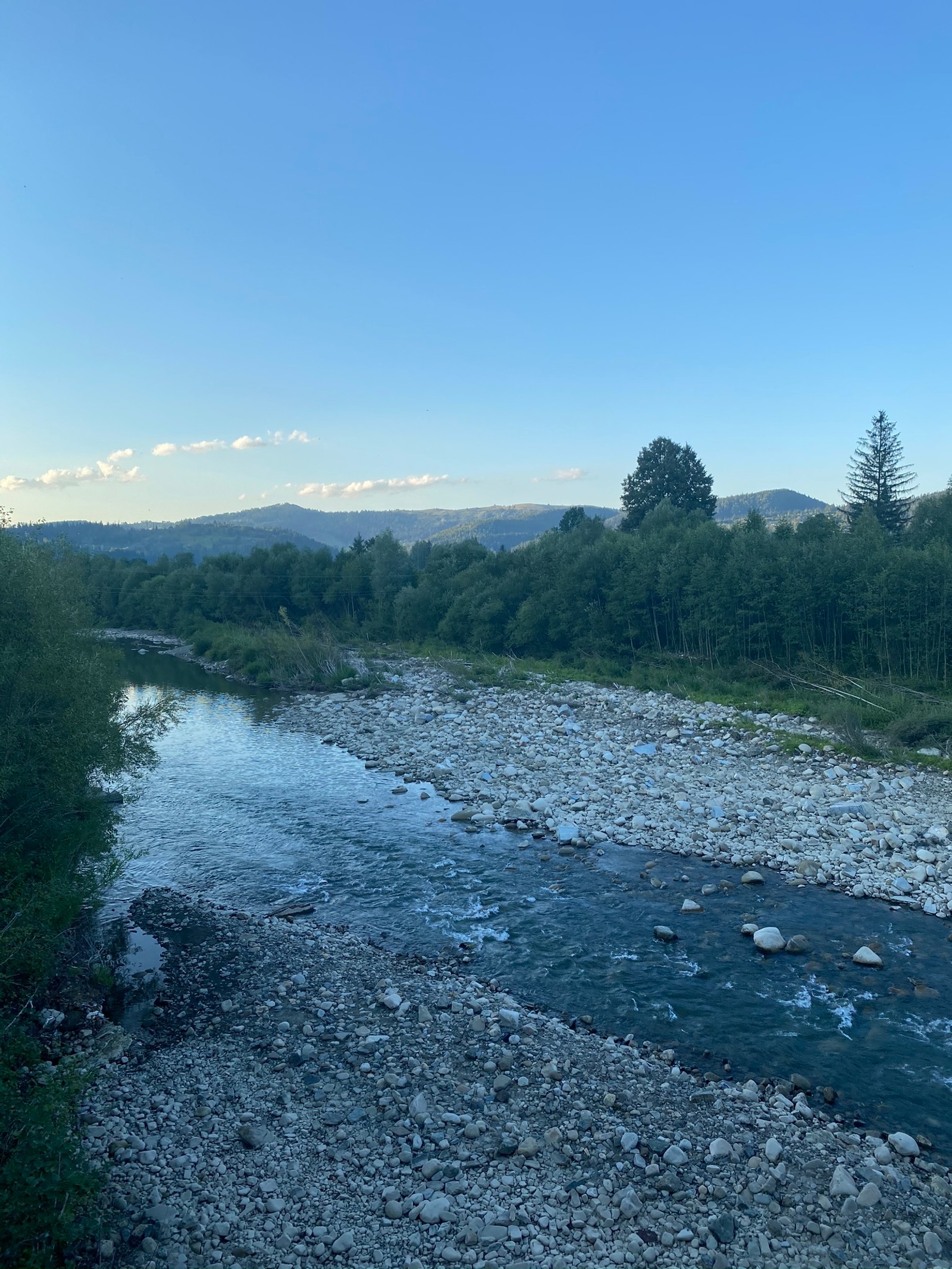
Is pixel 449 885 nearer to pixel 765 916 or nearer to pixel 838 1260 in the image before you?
pixel 765 916

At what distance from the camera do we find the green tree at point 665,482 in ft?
178

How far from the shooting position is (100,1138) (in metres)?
6.36

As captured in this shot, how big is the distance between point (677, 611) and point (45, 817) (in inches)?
1054

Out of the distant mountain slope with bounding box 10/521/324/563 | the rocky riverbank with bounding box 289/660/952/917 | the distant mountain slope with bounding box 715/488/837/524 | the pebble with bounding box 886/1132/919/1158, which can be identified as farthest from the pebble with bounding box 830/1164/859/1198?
the distant mountain slope with bounding box 715/488/837/524

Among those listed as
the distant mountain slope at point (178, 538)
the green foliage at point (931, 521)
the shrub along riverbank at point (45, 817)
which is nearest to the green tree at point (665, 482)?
the green foliage at point (931, 521)

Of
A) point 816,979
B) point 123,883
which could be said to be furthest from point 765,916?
point 123,883

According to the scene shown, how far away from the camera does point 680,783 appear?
16422mm

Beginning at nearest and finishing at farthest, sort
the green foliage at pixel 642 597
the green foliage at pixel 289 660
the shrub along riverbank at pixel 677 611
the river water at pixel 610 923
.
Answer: the river water at pixel 610 923 → the shrub along riverbank at pixel 677 611 → the green foliage at pixel 642 597 → the green foliage at pixel 289 660

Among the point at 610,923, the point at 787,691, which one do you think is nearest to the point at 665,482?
the point at 787,691

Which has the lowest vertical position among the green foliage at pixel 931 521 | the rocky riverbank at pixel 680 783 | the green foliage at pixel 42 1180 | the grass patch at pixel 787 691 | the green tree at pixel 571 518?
the rocky riverbank at pixel 680 783

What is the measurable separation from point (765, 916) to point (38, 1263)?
9078 millimetres

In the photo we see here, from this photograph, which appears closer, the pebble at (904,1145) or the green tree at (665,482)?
the pebble at (904,1145)

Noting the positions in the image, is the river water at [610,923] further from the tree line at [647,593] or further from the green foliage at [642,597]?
the green foliage at [642,597]

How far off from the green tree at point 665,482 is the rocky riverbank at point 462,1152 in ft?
160
